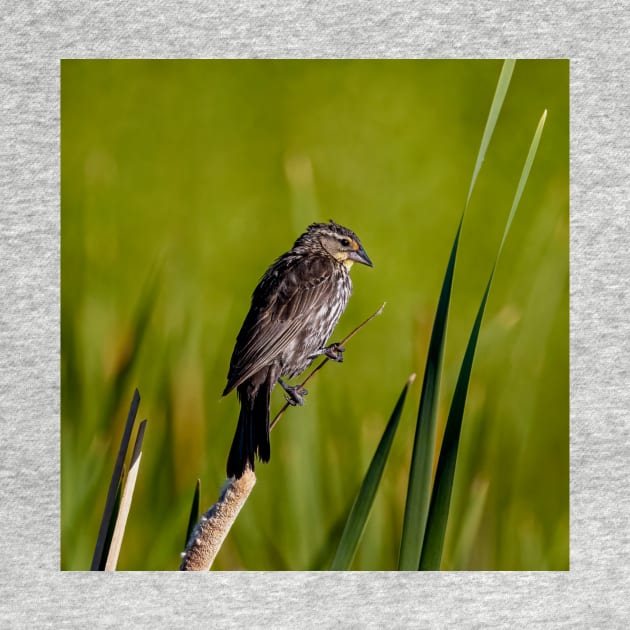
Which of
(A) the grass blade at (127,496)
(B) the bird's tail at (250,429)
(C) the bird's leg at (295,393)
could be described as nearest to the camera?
(A) the grass blade at (127,496)

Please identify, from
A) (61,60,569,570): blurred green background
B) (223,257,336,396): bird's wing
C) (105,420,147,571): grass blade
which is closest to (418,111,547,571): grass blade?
(61,60,569,570): blurred green background

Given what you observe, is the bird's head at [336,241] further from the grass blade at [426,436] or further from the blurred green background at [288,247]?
the grass blade at [426,436]

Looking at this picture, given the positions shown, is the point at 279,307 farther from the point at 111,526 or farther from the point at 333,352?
the point at 111,526

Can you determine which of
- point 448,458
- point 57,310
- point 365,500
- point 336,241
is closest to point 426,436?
point 448,458

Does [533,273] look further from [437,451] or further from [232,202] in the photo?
[232,202]

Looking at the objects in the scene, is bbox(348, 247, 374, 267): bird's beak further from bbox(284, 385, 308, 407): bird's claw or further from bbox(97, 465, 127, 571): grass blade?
bbox(97, 465, 127, 571): grass blade

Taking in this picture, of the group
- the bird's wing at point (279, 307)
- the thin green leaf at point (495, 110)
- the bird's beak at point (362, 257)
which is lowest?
the bird's wing at point (279, 307)

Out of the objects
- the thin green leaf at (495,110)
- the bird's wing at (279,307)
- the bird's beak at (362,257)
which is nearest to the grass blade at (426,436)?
the thin green leaf at (495,110)

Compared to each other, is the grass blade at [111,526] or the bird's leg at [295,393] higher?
the bird's leg at [295,393]

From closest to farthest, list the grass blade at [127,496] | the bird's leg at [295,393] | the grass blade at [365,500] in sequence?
the grass blade at [365,500] → the grass blade at [127,496] → the bird's leg at [295,393]
